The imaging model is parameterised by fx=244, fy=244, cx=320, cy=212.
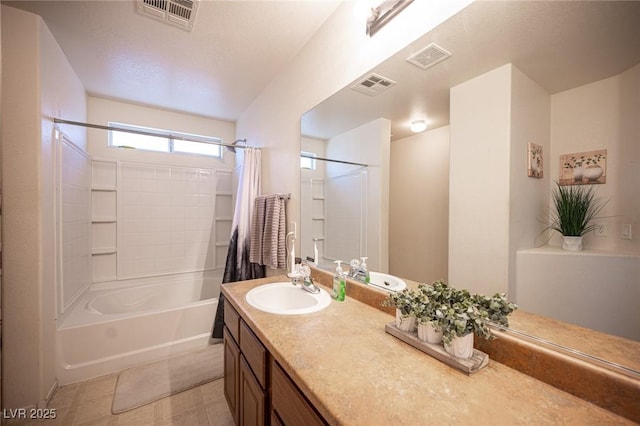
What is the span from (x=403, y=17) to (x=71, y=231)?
9.79 feet

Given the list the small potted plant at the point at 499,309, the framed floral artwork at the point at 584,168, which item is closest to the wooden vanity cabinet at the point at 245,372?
the small potted plant at the point at 499,309

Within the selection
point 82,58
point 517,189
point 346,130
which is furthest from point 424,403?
point 82,58

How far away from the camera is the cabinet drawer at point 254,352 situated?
98 cm

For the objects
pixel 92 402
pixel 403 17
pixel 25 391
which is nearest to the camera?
pixel 403 17

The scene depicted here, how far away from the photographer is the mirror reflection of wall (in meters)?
1.32

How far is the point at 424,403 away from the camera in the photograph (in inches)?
23.6

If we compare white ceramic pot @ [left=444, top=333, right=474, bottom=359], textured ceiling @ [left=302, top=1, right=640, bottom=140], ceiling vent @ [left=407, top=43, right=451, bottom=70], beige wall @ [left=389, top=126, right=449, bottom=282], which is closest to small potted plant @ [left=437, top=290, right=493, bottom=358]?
white ceramic pot @ [left=444, top=333, right=474, bottom=359]

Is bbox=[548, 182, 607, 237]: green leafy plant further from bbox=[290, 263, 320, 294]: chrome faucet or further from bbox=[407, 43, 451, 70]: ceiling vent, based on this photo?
bbox=[290, 263, 320, 294]: chrome faucet

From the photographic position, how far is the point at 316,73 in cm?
179

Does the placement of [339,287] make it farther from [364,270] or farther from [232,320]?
[232,320]

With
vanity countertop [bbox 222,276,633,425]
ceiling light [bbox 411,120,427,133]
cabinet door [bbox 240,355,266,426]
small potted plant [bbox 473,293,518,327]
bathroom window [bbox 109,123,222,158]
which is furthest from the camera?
bathroom window [bbox 109,123,222,158]

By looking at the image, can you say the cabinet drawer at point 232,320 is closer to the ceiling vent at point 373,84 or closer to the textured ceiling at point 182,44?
the ceiling vent at point 373,84

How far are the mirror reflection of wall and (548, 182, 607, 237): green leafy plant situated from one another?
2.17ft

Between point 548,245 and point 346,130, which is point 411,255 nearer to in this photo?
point 548,245
